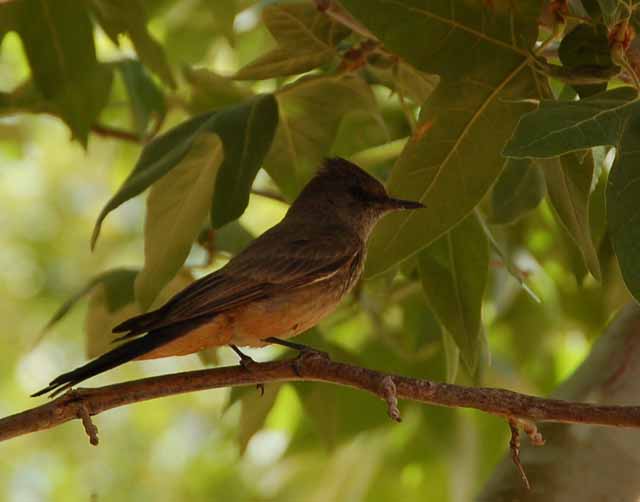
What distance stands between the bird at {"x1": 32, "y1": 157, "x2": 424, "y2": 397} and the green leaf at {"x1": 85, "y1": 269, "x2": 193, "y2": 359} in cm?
30

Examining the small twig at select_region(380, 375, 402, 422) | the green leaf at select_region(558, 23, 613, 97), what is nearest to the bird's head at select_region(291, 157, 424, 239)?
the green leaf at select_region(558, 23, 613, 97)

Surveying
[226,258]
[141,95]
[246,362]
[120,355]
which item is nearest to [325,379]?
[246,362]

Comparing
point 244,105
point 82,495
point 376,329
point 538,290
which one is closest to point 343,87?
point 244,105

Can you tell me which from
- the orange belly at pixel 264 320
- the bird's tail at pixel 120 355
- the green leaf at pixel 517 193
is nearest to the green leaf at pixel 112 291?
the orange belly at pixel 264 320

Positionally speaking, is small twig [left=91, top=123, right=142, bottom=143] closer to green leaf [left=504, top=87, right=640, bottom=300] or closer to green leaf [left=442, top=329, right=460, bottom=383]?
green leaf [left=442, top=329, right=460, bottom=383]

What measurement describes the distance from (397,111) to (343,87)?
102cm

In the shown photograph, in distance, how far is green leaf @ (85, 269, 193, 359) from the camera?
14.1ft

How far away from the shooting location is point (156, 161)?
3855mm

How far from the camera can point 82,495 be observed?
914 centimetres

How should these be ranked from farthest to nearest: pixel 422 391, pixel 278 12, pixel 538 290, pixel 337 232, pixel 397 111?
pixel 538 290 → pixel 397 111 → pixel 337 232 → pixel 278 12 → pixel 422 391

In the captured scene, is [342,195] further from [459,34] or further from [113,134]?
[459,34]

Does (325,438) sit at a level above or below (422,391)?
below

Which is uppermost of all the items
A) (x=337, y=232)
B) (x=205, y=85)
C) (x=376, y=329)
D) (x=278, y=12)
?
(x=278, y=12)

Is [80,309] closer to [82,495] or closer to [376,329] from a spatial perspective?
[82,495]
